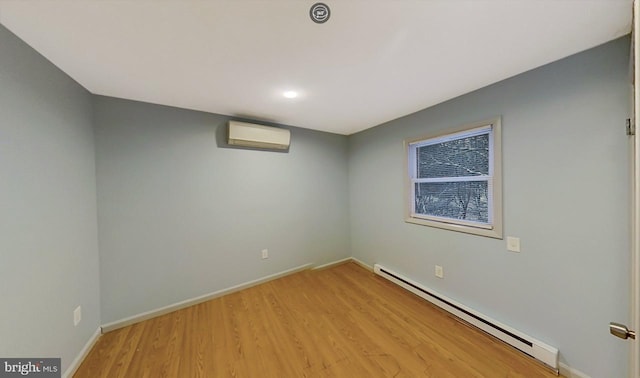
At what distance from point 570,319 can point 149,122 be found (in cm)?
380

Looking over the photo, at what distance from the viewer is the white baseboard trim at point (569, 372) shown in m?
1.38

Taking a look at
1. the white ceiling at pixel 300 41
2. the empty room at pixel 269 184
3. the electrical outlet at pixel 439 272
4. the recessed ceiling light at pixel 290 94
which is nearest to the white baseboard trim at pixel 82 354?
the empty room at pixel 269 184

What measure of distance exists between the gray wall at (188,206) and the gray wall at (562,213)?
6.56 feet

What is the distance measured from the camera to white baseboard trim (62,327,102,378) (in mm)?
1450

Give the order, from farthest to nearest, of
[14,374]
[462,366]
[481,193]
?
[481,193] → [462,366] → [14,374]

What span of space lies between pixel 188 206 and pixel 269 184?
3.15 ft

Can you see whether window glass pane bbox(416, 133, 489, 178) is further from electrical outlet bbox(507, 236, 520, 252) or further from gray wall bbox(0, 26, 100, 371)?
gray wall bbox(0, 26, 100, 371)

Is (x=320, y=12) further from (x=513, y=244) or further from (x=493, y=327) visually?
(x=493, y=327)

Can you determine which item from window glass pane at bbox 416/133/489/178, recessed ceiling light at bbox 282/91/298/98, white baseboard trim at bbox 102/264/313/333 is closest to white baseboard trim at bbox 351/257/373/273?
white baseboard trim at bbox 102/264/313/333

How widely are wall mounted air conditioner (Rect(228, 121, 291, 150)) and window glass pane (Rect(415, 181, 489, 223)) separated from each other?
5.93 ft

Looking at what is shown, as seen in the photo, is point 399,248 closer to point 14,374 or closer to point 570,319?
Result: point 570,319

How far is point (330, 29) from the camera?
113 centimetres

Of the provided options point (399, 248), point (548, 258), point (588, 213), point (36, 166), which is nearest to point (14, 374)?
point (36, 166)

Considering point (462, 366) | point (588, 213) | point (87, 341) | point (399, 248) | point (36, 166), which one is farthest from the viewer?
point (399, 248)
